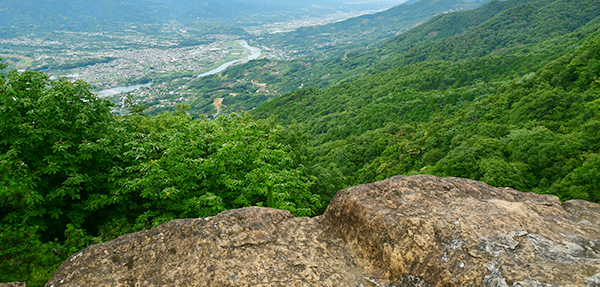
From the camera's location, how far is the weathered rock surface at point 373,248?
17.8 feet

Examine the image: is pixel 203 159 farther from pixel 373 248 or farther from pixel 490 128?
pixel 490 128

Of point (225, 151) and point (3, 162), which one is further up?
point (3, 162)

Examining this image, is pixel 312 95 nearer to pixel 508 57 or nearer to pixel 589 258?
pixel 508 57

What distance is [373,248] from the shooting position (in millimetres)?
6688

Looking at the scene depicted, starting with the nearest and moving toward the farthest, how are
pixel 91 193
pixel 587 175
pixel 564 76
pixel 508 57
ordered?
pixel 91 193 < pixel 587 175 < pixel 564 76 < pixel 508 57

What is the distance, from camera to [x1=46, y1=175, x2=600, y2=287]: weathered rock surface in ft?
17.8

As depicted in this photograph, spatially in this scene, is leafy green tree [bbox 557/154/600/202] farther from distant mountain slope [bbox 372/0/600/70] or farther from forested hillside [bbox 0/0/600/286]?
distant mountain slope [bbox 372/0/600/70]

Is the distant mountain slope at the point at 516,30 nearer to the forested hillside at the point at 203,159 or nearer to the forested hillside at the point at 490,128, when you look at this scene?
the forested hillside at the point at 490,128

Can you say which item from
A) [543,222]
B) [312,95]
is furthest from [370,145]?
[312,95]

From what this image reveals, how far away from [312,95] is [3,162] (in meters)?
139

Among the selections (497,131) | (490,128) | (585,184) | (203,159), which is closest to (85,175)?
(203,159)

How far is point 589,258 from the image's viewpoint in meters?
5.24

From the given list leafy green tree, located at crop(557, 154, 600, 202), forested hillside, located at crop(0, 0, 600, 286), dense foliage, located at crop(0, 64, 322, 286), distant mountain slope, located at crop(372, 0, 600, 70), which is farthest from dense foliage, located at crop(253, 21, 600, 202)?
distant mountain slope, located at crop(372, 0, 600, 70)

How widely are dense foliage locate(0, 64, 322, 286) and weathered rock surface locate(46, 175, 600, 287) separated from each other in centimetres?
347
